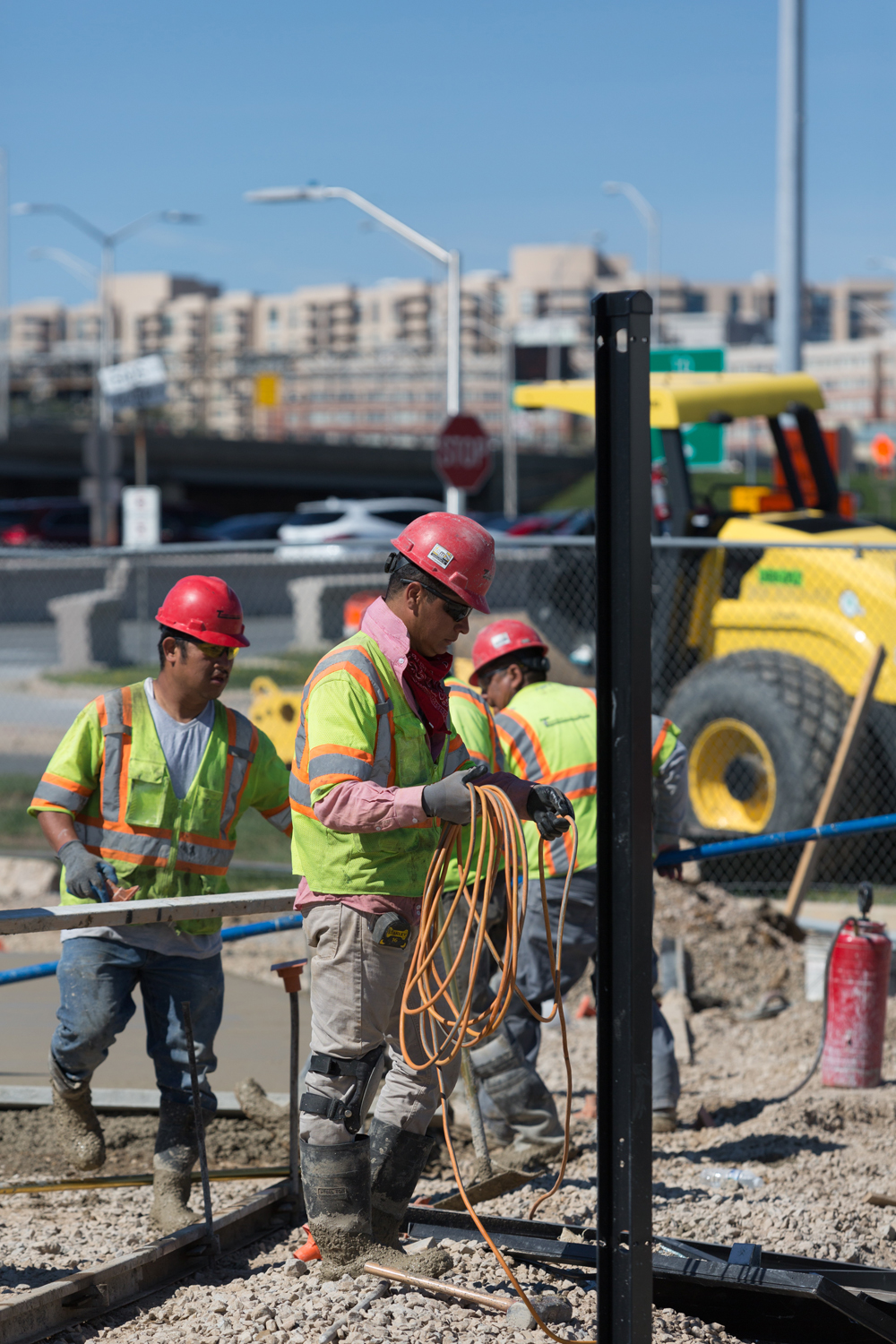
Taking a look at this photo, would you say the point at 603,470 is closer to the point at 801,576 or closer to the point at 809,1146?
the point at 809,1146

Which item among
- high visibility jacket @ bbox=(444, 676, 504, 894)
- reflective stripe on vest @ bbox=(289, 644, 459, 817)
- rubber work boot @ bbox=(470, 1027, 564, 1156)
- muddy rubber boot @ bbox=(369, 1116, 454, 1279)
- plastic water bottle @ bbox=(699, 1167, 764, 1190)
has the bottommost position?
plastic water bottle @ bbox=(699, 1167, 764, 1190)

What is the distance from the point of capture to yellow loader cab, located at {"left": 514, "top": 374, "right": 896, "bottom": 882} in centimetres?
892

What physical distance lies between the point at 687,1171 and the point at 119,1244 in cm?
191

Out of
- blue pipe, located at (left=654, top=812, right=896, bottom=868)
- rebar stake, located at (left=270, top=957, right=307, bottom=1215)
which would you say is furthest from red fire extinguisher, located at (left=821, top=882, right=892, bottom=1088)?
rebar stake, located at (left=270, top=957, right=307, bottom=1215)

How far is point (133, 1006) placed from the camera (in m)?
4.48

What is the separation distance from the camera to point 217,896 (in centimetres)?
406

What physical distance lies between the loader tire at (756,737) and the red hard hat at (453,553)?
18.0 ft

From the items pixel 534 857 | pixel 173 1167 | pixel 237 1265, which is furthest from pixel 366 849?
pixel 534 857

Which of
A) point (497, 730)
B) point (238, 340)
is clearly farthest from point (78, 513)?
point (238, 340)

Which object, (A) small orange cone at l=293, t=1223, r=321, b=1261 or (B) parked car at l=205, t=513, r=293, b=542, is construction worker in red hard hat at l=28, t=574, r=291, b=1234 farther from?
(B) parked car at l=205, t=513, r=293, b=542

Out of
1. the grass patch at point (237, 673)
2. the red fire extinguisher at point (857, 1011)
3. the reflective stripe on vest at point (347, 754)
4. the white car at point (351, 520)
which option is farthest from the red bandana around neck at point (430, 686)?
the white car at point (351, 520)

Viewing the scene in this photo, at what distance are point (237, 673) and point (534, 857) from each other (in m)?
10.4

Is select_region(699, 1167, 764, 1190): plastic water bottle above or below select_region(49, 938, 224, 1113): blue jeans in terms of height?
below

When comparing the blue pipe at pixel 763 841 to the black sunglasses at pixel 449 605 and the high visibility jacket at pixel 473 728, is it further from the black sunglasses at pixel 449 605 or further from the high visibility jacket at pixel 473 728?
the black sunglasses at pixel 449 605
